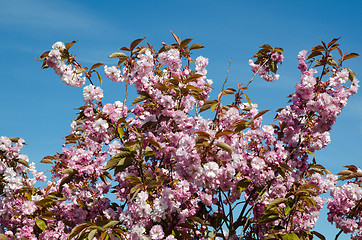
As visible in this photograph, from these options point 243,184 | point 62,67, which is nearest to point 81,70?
point 62,67

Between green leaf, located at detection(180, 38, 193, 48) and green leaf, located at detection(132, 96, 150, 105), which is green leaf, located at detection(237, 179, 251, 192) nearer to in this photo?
green leaf, located at detection(132, 96, 150, 105)

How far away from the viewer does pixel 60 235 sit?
17.4 ft

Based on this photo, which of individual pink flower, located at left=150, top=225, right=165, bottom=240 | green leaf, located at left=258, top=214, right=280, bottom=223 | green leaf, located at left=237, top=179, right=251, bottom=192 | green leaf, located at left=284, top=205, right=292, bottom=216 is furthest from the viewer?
green leaf, located at left=258, top=214, right=280, bottom=223

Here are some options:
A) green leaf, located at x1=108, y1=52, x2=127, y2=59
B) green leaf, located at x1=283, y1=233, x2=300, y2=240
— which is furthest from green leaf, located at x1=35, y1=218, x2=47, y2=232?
green leaf, located at x1=283, y1=233, x2=300, y2=240

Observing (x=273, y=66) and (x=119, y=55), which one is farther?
(x=273, y=66)

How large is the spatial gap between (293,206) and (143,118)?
2081 mm

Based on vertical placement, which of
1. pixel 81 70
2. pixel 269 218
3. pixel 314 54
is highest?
pixel 314 54

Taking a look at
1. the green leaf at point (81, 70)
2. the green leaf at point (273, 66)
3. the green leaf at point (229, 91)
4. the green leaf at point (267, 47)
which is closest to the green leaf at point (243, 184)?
the green leaf at point (229, 91)

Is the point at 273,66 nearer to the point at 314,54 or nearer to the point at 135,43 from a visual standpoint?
the point at 314,54

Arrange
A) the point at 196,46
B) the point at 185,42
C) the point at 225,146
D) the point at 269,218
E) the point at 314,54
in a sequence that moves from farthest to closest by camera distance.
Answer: the point at 196,46
the point at 185,42
the point at 314,54
the point at 269,218
the point at 225,146

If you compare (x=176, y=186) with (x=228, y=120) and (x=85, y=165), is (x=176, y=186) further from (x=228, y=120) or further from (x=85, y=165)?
(x=85, y=165)

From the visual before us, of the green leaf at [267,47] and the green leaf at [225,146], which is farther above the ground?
the green leaf at [267,47]

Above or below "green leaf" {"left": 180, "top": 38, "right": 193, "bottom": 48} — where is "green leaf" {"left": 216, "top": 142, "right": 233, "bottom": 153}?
below

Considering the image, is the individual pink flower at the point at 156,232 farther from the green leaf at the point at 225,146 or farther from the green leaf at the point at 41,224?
the green leaf at the point at 41,224
